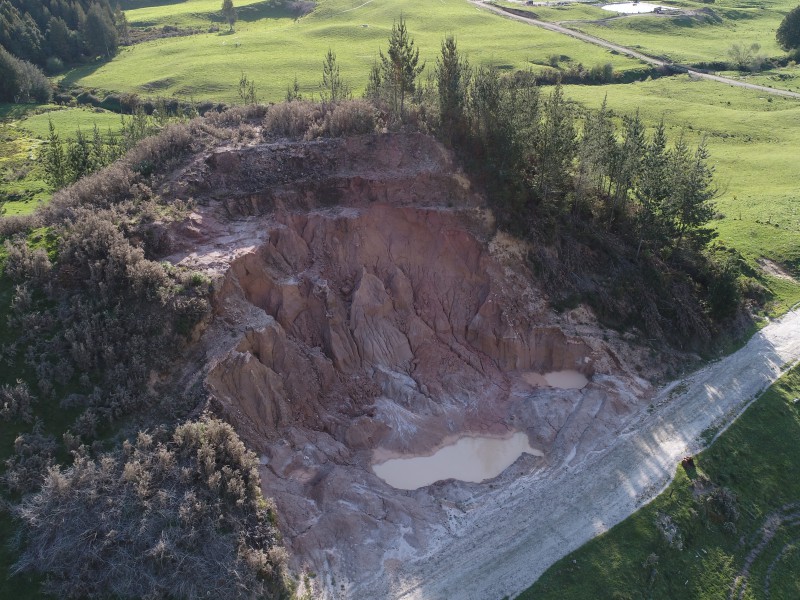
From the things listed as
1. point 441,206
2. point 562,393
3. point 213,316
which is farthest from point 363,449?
point 441,206

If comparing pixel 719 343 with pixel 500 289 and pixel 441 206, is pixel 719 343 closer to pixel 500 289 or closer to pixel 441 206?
pixel 500 289

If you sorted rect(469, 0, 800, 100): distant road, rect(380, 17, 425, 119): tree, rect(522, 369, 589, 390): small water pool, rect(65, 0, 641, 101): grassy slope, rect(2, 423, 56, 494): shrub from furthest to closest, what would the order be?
rect(469, 0, 800, 100): distant road → rect(65, 0, 641, 101): grassy slope → rect(380, 17, 425, 119): tree → rect(522, 369, 589, 390): small water pool → rect(2, 423, 56, 494): shrub

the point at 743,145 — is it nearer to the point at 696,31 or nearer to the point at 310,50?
the point at 310,50

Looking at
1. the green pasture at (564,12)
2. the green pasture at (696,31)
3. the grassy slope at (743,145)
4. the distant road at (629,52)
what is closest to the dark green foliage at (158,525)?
the grassy slope at (743,145)

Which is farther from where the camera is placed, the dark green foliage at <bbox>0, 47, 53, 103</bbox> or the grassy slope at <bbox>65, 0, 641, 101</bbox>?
the grassy slope at <bbox>65, 0, 641, 101</bbox>

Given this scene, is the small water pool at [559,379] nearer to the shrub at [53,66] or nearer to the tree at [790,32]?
the shrub at [53,66]

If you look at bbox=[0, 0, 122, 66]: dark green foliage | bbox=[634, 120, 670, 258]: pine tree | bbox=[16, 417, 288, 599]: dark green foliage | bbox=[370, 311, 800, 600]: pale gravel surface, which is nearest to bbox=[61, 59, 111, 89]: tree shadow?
bbox=[0, 0, 122, 66]: dark green foliage

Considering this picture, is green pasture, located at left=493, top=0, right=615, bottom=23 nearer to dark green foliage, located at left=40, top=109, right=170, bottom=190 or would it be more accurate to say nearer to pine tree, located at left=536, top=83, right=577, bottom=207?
pine tree, located at left=536, top=83, right=577, bottom=207
